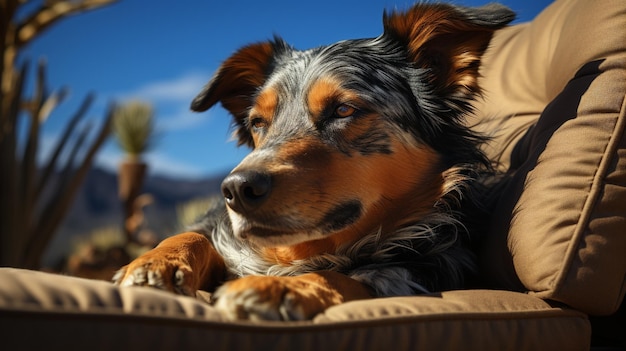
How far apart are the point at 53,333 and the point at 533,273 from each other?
1.26 meters

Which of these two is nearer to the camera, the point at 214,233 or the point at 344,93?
the point at 344,93

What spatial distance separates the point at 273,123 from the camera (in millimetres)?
2070

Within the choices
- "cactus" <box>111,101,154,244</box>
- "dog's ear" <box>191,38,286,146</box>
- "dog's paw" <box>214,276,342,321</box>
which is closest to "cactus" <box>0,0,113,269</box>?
"cactus" <box>111,101,154,244</box>

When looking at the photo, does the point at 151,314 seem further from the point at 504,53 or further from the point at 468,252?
the point at 504,53

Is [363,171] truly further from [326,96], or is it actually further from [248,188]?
[248,188]

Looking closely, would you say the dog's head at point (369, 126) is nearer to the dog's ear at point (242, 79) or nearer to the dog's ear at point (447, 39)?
the dog's ear at point (447, 39)

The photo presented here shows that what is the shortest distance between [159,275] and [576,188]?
122 centimetres

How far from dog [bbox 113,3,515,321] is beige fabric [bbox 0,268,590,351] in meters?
0.25

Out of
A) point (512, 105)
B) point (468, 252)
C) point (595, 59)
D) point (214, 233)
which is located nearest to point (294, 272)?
point (214, 233)

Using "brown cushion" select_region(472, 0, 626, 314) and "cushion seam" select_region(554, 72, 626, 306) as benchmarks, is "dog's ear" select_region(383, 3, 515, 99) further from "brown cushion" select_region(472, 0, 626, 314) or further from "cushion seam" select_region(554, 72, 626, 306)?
"cushion seam" select_region(554, 72, 626, 306)

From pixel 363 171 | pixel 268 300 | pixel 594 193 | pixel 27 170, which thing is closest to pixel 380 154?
pixel 363 171

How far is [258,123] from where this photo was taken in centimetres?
220

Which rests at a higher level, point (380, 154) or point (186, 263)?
point (380, 154)

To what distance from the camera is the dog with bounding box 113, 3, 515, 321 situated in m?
1.68
